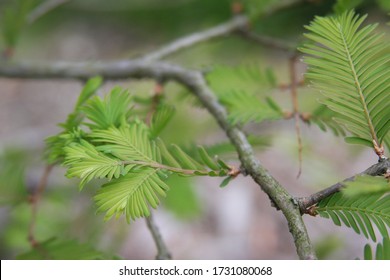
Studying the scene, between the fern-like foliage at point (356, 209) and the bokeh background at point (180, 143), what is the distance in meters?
0.27

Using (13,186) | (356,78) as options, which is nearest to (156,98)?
(13,186)

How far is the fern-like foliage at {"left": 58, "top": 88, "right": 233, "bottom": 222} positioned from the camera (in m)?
0.48

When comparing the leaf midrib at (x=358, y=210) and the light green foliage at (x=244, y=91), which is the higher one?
the light green foliage at (x=244, y=91)

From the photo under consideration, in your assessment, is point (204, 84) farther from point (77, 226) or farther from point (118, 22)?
point (118, 22)

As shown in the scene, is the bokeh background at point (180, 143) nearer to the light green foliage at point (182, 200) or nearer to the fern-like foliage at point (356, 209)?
the light green foliage at point (182, 200)

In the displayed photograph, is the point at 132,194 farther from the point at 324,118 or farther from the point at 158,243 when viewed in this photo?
the point at 324,118

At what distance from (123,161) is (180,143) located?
0.35 m

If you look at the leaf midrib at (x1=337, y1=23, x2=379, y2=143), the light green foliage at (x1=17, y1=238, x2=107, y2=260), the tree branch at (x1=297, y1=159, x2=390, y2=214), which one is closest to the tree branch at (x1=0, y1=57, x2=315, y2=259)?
the tree branch at (x1=297, y1=159, x2=390, y2=214)

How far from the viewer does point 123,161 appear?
503mm

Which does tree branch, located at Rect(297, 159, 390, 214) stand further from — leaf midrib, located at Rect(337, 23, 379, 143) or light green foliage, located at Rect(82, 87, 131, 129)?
light green foliage, located at Rect(82, 87, 131, 129)

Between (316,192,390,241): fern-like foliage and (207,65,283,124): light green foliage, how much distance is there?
0.22 metres

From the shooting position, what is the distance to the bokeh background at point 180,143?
118 centimetres

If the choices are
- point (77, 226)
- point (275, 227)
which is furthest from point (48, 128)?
point (275, 227)

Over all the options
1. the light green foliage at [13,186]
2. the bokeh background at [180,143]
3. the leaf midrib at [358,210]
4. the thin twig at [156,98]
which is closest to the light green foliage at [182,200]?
the bokeh background at [180,143]
